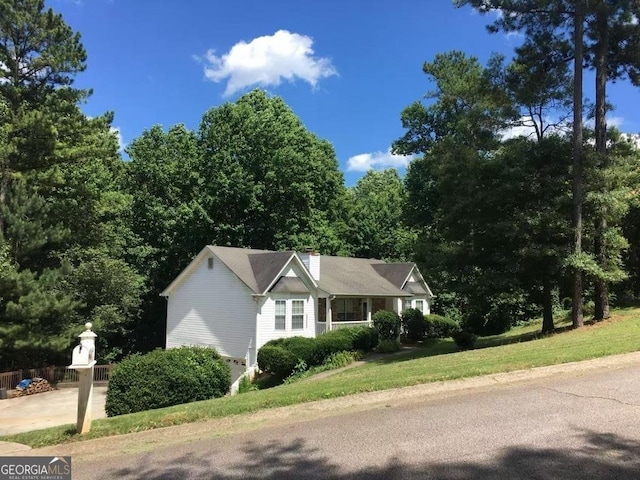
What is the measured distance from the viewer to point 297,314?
89.1ft

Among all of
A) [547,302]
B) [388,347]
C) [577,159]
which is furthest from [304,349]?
[577,159]

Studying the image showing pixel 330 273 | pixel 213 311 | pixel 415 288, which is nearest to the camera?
pixel 213 311

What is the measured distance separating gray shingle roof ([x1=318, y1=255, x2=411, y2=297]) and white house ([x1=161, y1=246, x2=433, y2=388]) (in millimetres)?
97

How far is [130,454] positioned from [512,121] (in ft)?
66.3

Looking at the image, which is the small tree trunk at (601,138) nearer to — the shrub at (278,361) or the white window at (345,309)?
the shrub at (278,361)

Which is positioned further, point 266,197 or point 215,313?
point 266,197

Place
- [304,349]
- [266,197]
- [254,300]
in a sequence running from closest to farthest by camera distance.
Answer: [304,349] → [254,300] → [266,197]

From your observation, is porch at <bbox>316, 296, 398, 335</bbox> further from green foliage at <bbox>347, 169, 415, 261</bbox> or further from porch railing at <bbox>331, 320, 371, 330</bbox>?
green foliage at <bbox>347, 169, 415, 261</bbox>

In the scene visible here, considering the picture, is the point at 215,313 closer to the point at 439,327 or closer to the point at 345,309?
the point at 345,309

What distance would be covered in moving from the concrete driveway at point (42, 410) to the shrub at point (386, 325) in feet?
47.1

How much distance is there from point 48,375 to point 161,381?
14372 mm

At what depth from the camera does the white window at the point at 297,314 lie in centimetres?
2700

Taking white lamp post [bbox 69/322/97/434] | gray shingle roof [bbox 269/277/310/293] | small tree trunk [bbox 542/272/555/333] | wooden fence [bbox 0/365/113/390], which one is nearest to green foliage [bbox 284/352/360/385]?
gray shingle roof [bbox 269/277/310/293]

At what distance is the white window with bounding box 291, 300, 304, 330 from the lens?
2700 centimetres
